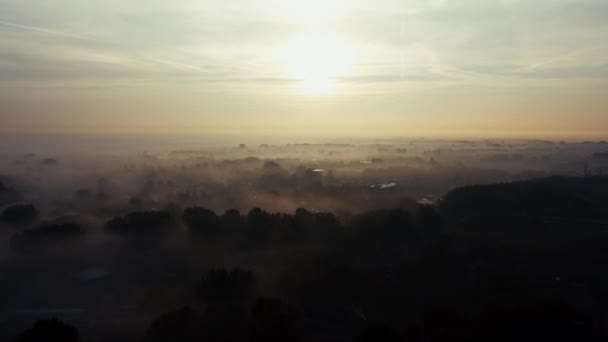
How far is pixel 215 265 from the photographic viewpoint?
2232 inches

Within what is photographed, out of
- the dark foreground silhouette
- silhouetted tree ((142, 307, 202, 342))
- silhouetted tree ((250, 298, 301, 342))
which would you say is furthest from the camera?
the dark foreground silhouette

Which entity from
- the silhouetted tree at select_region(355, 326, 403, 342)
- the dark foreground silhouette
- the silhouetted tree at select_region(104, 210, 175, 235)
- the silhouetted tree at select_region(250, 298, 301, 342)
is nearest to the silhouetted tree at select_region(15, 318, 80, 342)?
the dark foreground silhouette

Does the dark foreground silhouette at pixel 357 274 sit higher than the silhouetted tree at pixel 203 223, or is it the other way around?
the silhouetted tree at pixel 203 223

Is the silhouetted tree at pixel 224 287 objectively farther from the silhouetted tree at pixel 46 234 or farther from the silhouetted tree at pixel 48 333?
the silhouetted tree at pixel 46 234

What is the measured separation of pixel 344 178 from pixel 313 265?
96.7 m

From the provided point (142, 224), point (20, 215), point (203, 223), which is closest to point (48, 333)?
point (203, 223)

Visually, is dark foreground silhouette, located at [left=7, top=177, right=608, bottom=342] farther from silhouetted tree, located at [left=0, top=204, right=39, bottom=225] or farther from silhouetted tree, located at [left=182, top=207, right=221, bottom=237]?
silhouetted tree, located at [left=0, top=204, right=39, bottom=225]

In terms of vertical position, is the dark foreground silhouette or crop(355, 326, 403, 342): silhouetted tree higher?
crop(355, 326, 403, 342): silhouetted tree

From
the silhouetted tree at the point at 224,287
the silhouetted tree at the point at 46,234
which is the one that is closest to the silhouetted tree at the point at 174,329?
the silhouetted tree at the point at 224,287

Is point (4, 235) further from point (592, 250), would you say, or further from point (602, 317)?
point (592, 250)

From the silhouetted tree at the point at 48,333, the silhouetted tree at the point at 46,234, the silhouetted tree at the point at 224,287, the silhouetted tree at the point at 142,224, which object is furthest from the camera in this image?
the silhouetted tree at the point at 142,224

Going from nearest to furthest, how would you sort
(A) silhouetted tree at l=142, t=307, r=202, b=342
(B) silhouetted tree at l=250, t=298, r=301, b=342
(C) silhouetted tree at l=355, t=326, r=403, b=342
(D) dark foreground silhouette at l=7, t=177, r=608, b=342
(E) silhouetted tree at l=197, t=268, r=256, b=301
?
1. (C) silhouetted tree at l=355, t=326, r=403, b=342
2. (B) silhouetted tree at l=250, t=298, r=301, b=342
3. (A) silhouetted tree at l=142, t=307, r=202, b=342
4. (D) dark foreground silhouette at l=7, t=177, r=608, b=342
5. (E) silhouetted tree at l=197, t=268, r=256, b=301

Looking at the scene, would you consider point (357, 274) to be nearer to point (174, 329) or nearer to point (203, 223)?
point (174, 329)

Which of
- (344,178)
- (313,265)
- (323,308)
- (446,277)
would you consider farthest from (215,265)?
(344,178)
